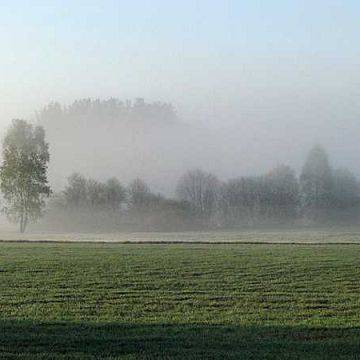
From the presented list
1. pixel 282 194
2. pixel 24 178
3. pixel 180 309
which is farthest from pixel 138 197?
pixel 180 309

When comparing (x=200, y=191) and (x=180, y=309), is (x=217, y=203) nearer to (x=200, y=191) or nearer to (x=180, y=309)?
(x=200, y=191)

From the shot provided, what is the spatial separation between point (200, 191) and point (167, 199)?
10.4 metres

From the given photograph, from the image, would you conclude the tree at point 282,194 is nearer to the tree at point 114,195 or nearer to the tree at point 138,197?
the tree at point 138,197

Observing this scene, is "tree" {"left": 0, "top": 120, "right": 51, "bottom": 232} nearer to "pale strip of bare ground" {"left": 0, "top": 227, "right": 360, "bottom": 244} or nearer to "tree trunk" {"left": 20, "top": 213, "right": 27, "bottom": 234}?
"tree trunk" {"left": 20, "top": 213, "right": 27, "bottom": 234}

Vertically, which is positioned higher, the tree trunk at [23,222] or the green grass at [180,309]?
the tree trunk at [23,222]

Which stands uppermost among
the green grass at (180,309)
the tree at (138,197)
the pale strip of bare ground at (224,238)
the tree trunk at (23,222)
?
the tree at (138,197)

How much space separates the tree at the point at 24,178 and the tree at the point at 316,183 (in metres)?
36.0

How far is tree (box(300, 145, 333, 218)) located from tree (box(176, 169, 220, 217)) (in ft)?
41.3

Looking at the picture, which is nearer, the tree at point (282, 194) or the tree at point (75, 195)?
the tree at point (75, 195)

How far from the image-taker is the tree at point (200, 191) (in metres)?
97.6

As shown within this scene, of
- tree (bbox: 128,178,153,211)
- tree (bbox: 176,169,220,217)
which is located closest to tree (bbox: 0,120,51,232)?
tree (bbox: 128,178,153,211)

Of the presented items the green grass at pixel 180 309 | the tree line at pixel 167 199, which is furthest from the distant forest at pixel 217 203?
the green grass at pixel 180 309

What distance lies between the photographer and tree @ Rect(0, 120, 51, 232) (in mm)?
84500

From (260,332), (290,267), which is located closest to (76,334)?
(260,332)
